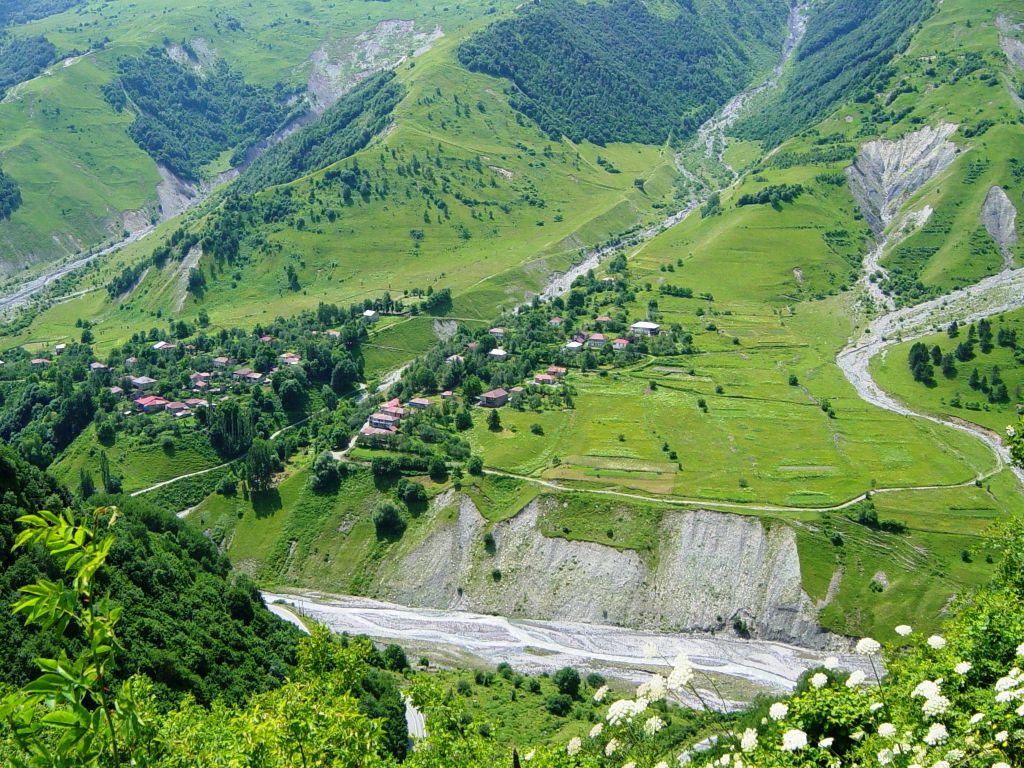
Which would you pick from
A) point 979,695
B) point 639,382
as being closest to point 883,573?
point 639,382

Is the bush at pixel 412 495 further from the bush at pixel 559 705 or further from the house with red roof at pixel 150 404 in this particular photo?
the house with red roof at pixel 150 404

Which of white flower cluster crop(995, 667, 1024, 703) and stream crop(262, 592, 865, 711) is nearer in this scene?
white flower cluster crop(995, 667, 1024, 703)

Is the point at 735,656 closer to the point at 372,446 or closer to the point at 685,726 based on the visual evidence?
the point at 685,726

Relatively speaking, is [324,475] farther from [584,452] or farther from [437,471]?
[584,452]

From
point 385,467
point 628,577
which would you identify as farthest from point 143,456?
point 628,577

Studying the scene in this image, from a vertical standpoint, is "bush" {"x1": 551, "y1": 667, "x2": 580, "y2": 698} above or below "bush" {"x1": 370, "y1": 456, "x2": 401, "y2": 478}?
below

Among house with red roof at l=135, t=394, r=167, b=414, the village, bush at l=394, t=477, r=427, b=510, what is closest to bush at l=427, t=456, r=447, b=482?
bush at l=394, t=477, r=427, b=510

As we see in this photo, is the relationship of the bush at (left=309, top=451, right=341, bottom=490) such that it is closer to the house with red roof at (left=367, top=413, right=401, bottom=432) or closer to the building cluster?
the house with red roof at (left=367, top=413, right=401, bottom=432)
